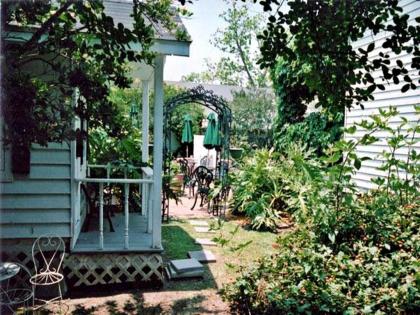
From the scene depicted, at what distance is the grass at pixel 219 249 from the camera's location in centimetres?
487

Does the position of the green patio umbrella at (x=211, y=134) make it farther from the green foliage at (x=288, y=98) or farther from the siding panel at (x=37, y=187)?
the siding panel at (x=37, y=187)

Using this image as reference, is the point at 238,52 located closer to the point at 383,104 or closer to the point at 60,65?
the point at 383,104

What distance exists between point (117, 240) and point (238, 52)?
98.9 ft

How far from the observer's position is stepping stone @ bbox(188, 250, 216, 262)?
5.71 m

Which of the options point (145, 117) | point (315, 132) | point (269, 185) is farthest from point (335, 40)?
point (315, 132)

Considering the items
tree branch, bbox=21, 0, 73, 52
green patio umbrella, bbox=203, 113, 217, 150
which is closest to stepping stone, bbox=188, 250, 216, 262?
tree branch, bbox=21, 0, 73, 52

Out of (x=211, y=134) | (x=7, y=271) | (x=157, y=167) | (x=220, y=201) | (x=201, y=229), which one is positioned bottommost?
(x=201, y=229)

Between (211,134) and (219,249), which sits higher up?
(211,134)

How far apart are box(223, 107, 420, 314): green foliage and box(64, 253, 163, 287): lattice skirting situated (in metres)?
1.14

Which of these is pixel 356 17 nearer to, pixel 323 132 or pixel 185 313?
pixel 185 313

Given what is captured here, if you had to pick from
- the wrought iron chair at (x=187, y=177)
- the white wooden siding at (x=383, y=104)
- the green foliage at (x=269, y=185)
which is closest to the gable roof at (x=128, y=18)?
the white wooden siding at (x=383, y=104)

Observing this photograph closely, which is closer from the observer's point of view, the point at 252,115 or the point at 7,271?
the point at 7,271

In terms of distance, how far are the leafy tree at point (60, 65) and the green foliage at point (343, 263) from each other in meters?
2.29

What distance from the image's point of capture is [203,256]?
19.1 feet
